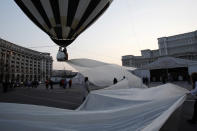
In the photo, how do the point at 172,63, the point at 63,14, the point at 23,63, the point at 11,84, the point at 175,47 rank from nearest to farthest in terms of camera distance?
the point at 63,14
the point at 11,84
the point at 172,63
the point at 175,47
the point at 23,63

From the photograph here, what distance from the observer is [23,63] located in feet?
373

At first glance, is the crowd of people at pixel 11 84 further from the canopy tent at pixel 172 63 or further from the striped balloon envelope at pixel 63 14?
the canopy tent at pixel 172 63

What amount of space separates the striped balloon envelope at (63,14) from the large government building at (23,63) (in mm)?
80165

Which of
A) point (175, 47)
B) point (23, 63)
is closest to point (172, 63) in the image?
point (175, 47)

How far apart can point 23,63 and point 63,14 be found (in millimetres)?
118197

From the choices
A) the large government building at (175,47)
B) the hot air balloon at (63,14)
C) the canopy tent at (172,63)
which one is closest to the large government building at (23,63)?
the canopy tent at (172,63)

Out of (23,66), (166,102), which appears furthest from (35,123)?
Answer: (23,66)

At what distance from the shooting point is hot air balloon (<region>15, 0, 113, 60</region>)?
250 inches

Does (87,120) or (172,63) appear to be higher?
(172,63)

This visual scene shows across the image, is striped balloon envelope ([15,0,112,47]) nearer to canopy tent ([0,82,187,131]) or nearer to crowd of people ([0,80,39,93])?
canopy tent ([0,82,187,131])

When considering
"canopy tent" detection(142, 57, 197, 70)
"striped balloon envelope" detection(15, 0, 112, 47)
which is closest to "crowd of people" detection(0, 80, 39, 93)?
"striped balloon envelope" detection(15, 0, 112, 47)

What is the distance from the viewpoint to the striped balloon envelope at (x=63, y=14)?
6.34 meters

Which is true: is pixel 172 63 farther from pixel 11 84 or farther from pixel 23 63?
pixel 23 63

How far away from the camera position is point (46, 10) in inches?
259
